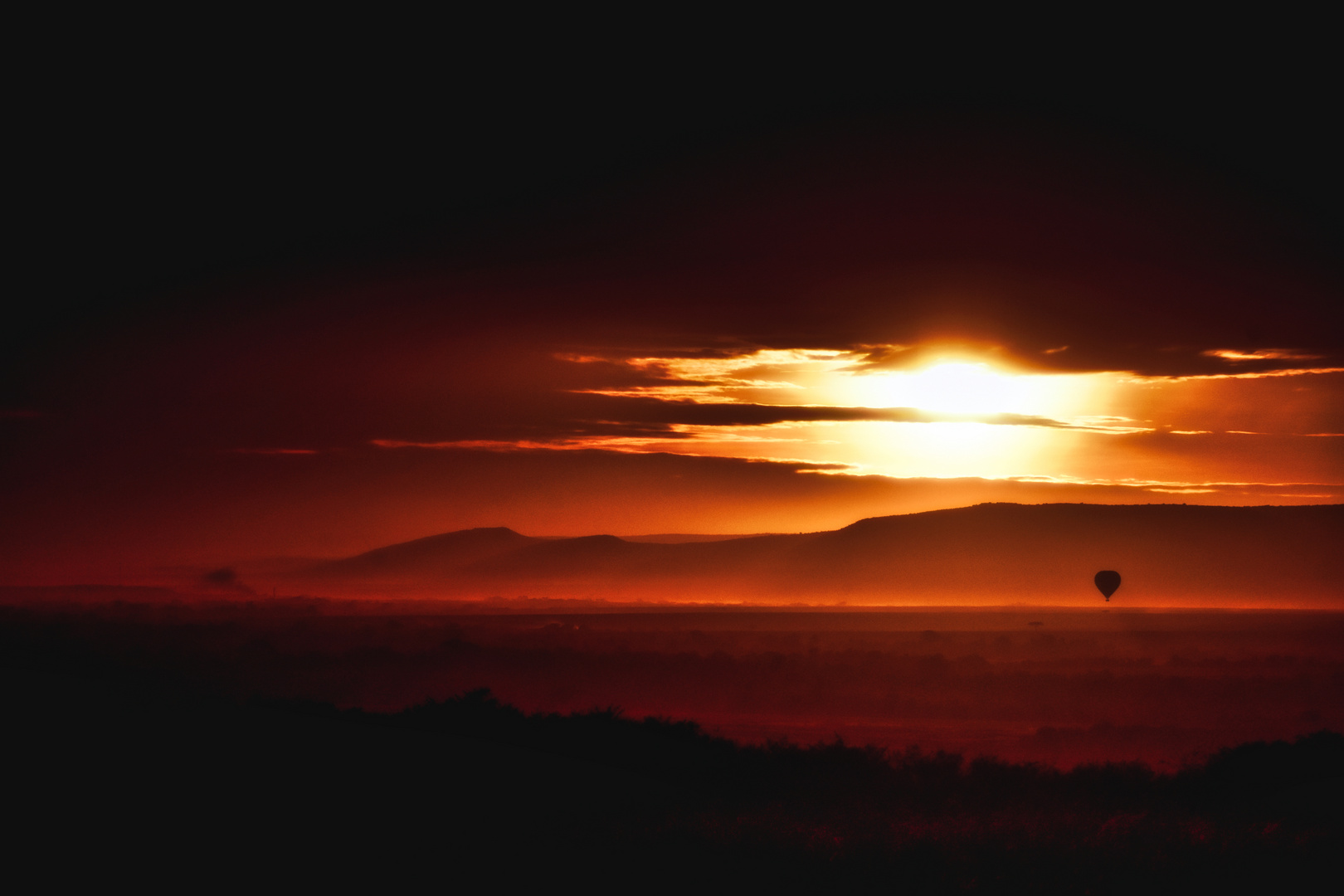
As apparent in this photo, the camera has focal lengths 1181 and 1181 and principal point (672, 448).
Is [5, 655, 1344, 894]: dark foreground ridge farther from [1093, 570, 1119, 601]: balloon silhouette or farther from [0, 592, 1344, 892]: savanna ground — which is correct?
[1093, 570, 1119, 601]: balloon silhouette

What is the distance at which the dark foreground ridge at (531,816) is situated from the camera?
45.6ft

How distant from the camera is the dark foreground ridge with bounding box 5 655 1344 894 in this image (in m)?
13.9

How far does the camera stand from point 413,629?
153000 mm

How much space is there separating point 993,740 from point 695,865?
58.8 m

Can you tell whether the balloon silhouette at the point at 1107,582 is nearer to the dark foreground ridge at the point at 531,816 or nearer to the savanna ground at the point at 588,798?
the savanna ground at the point at 588,798

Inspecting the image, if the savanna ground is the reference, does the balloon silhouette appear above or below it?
above

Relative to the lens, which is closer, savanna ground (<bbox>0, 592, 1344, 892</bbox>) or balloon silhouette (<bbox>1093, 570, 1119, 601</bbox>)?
savanna ground (<bbox>0, 592, 1344, 892</bbox>)

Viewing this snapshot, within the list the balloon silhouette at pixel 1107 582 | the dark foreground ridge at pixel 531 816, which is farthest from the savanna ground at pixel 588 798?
the balloon silhouette at pixel 1107 582

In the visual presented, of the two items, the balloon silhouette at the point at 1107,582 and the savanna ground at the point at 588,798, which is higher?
the balloon silhouette at the point at 1107,582

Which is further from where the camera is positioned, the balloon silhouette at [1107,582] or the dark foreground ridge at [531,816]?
the balloon silhouette at [1107,582]

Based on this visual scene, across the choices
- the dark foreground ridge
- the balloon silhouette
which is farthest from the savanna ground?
the balloon silhouette

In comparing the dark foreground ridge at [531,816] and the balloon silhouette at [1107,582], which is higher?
the balloon silhouette at [1107,582]

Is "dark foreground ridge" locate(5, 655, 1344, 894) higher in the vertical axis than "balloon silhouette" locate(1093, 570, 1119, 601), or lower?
lower

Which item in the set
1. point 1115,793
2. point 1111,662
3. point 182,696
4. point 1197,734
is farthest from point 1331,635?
point 182,696
